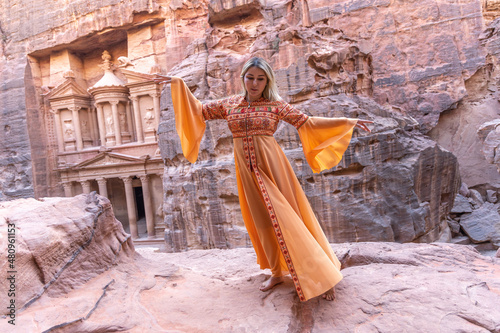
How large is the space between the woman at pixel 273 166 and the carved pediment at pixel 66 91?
19.3m

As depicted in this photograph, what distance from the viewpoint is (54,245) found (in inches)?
105

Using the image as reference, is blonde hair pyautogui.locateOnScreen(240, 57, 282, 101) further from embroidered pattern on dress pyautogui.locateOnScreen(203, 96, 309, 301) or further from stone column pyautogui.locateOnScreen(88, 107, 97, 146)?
stone column pyautogui.locateOnScreen(88, 107, 97, 146)

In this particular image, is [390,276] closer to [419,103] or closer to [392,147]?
[392,147]

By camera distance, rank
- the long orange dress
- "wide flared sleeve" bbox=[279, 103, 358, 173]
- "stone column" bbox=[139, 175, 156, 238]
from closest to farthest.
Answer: the long orange dress → "wide flared sleeve" bbox=[279, 103, 358, 173] → "stone column" bbox=[139, 175, 156, 238]

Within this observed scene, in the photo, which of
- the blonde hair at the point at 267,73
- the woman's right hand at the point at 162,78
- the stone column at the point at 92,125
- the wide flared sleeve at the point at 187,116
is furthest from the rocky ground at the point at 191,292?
the stone column at the point at 92,125

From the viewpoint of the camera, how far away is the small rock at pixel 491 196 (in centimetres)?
1430

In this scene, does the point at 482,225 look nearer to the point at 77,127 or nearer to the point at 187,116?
the point at 187,116

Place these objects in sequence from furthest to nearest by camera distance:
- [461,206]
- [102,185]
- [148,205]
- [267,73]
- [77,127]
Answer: [77,127] < [102,185] < [148,205] < [461,206] < [267,73]

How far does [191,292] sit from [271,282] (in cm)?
74

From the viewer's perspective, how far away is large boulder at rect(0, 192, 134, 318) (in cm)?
243

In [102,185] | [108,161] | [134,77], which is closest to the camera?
[108,161]

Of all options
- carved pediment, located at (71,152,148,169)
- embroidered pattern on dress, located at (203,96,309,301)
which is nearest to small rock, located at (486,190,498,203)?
embroidered pattern on dress, located at (203,96,309,301)

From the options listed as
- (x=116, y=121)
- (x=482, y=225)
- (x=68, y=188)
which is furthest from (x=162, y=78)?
(x=68, y=188)

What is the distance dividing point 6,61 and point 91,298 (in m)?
24.6
